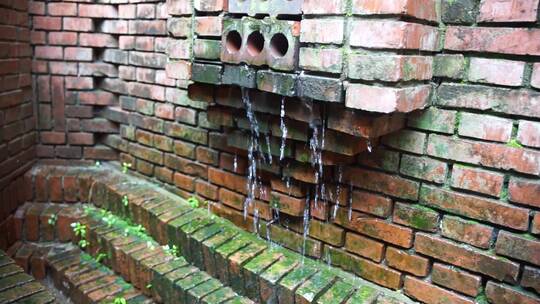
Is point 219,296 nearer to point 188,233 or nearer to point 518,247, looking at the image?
point 188,233

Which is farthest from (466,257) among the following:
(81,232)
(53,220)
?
(53,220)

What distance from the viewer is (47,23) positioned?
3.10m

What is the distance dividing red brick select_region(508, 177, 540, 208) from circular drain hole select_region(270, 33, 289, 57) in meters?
0.99

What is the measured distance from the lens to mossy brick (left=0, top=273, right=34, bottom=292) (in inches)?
84.9

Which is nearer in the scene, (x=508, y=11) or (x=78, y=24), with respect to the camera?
(x=508, y=11)

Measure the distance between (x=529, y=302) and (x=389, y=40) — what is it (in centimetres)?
110

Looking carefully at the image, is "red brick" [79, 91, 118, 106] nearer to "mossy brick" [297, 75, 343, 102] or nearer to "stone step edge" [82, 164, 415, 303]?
"stone step edge" [82, 164, 415, 303]

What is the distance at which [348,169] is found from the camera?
2.06 meters

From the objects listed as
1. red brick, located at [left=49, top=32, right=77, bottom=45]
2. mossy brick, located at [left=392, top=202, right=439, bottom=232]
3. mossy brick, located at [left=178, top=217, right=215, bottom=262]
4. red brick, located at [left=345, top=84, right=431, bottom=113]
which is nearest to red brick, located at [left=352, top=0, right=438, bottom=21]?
red brick, located at [left=345, top=84, right=431, bottom=113]

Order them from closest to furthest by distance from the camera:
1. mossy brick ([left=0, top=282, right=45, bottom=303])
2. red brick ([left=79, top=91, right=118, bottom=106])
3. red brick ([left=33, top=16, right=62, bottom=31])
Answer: mossy brick ([left=0, top=282, right=45, bottom=303]) → red brick ([left=33, top=16, right=62, bottom=31]) → red brick ([left=79, top=91, right=118, bottom=106])

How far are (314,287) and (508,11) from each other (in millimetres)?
1325

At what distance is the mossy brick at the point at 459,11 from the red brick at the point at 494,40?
3 centimetres

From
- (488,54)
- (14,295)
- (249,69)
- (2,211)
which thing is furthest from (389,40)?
(2,211)

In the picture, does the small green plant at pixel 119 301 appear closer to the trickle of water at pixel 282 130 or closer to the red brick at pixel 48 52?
the trickle of water at pixel 282 130
